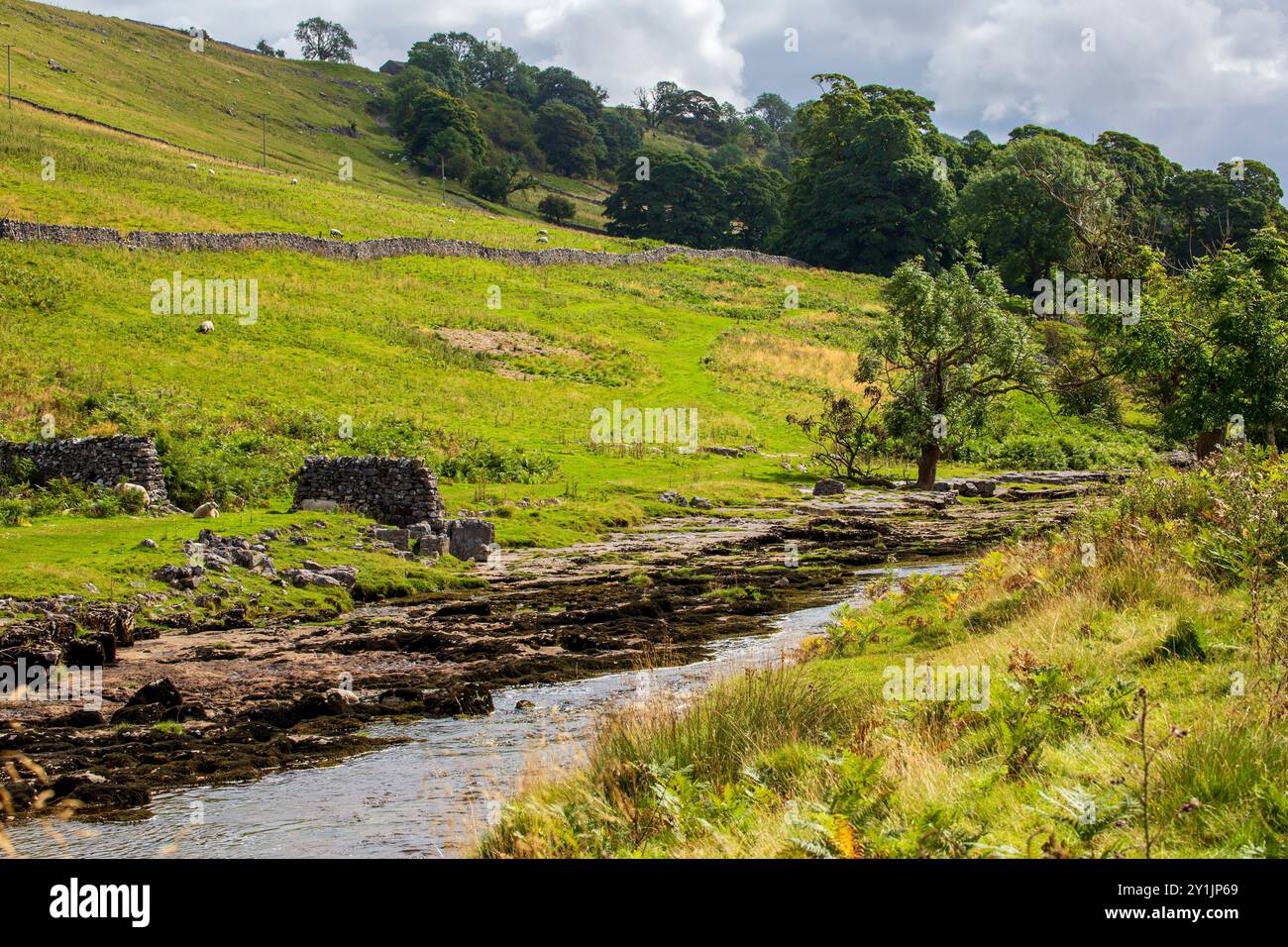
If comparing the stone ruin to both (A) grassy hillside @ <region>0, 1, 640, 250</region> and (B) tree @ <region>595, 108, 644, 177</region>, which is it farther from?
(B) tree @ <region>595, 108, 644, 177</region>

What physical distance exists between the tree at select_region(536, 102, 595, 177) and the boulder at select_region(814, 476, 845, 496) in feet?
462

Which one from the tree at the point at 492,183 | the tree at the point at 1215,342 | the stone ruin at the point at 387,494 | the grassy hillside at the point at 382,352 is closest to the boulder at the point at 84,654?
the grassy hillside at the point at 382,352

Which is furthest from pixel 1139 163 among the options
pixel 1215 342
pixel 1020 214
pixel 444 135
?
pixel 1215 342

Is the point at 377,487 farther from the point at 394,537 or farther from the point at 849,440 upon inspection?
the point at 849,440

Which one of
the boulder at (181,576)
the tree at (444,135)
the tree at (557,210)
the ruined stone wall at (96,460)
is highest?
the tree at (444,135)

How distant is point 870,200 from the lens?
112 meters

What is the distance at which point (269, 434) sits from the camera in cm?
3825

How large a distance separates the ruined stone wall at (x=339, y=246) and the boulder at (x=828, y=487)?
131 ft

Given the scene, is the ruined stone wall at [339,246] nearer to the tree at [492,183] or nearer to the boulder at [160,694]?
the tree at [492,183]

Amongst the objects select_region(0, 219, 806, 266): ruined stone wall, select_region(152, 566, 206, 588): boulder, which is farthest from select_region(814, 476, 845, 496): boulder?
select_region(0, 219, 806, 266): ruined stone wall

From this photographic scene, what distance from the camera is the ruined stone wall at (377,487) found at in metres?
29.5

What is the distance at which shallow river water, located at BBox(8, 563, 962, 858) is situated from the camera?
9.52 metres

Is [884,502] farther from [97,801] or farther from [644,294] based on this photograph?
[644,294]
